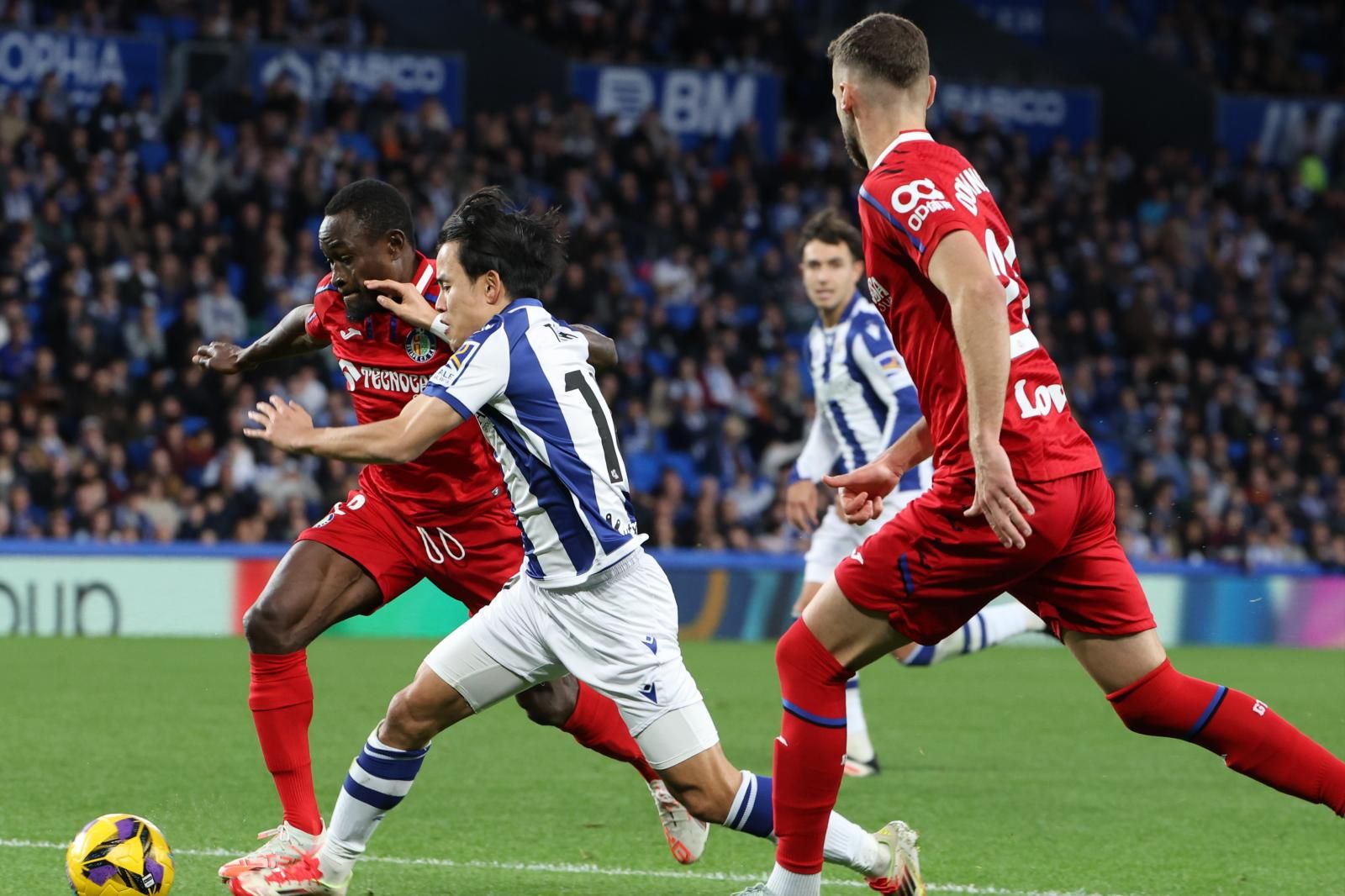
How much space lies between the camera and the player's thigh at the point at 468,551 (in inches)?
247

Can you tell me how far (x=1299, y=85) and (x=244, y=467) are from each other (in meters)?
19.0

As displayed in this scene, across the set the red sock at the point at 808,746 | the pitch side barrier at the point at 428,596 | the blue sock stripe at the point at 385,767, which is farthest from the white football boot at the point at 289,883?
the pitch side barrier at the point at 428,596

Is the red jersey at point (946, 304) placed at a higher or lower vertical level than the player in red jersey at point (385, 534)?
higher

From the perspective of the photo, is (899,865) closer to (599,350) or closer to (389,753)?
(389,753)

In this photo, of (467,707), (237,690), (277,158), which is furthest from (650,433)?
(467,707)

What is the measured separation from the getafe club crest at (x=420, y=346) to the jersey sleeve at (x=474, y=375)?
47.4 inches

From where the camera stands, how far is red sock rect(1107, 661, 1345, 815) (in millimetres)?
4711

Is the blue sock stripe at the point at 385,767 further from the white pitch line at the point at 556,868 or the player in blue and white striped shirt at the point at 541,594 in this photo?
the white pitch line at the point at 556,868

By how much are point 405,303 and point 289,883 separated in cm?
182

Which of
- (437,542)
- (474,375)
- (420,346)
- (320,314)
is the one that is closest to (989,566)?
(474,375)

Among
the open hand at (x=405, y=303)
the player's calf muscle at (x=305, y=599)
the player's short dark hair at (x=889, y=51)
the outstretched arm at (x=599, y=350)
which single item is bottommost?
the player's calf muscle at (x=305, y=599)

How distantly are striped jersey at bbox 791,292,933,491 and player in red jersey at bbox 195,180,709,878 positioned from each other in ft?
9.38

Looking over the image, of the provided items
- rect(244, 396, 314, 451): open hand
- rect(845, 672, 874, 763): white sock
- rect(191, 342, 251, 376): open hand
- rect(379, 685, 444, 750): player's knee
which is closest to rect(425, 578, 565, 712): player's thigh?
rect(379, 685, 444, 750): player's knee

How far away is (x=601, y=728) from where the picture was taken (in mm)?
6172
